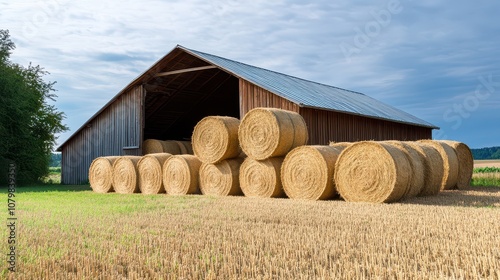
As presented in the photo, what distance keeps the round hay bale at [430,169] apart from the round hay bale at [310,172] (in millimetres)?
2089

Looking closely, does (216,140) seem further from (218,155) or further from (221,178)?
(221,178)

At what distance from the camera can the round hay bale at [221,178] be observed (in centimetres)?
1377

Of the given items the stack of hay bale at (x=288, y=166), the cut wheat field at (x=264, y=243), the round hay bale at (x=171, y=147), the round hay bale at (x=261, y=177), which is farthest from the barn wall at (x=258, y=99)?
the cut wheat field at (x=264, y=243)

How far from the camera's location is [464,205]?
1005cm

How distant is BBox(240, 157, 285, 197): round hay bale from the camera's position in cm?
1273

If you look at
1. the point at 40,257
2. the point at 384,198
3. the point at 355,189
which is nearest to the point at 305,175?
the point at 355,189

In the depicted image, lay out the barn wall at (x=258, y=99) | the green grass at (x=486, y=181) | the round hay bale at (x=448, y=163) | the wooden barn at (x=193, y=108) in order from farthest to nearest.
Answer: the green grass at (x=486, y=181) → the wooden barn at (x=193, y=108) → the barn wall at (x=258, y=99) → the round hay bale at (x=448, y=163)

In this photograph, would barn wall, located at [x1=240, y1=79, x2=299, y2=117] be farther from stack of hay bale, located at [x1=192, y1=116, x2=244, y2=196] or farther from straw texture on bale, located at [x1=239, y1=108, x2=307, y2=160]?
straw texture on bale, located at [x1=239, y1=108, x2=307, y2=160]

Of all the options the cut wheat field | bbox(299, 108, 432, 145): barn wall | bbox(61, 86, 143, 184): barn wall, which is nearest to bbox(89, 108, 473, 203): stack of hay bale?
the cut wheat field

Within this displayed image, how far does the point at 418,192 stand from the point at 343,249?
6927 mm

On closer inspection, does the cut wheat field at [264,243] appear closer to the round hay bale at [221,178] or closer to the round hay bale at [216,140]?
the round hay bale at [221,178]

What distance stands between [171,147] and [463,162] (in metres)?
11.6

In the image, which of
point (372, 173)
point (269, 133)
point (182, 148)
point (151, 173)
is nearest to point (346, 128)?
point (182, 148)

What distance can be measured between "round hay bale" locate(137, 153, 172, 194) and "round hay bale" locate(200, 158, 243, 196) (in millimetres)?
1787
